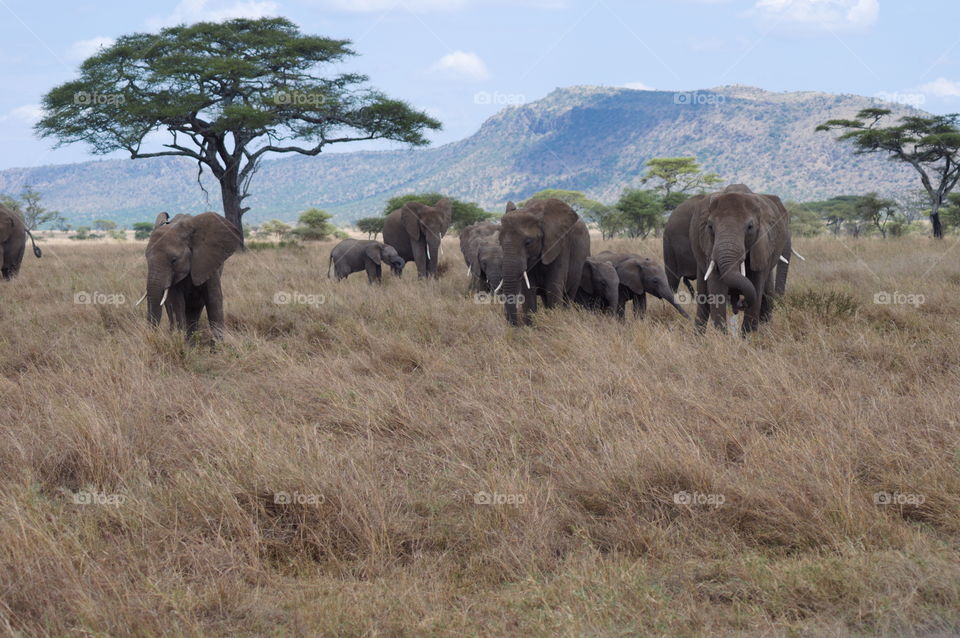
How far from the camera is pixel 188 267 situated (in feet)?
26.7

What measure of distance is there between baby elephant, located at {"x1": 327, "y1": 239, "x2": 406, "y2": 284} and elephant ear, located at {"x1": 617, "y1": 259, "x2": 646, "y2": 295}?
262 inches

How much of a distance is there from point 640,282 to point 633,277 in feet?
0.38

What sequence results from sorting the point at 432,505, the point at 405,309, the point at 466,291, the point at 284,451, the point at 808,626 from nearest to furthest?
the point at 808,626 < the point at 432,505 < the point at 284,451 < the point at 405,309 < the point at 466,291

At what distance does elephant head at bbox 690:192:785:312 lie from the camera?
722 centimetres

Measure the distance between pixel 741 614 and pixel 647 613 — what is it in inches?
14.4

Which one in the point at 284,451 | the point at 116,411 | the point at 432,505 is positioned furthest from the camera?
the point at 116,411

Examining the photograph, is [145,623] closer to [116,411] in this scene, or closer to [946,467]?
[116,411]

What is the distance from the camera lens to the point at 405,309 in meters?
9.89

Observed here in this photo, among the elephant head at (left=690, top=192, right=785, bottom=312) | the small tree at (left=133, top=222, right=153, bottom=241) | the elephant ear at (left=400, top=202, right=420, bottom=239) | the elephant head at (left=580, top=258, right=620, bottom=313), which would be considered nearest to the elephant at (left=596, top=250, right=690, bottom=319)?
the elephant head at (left=580, top=258, right=620, bottom=313)

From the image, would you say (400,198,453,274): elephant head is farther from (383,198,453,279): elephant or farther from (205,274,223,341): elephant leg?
(205,274,223,341): elephant leg

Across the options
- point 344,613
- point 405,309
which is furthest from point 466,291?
point 344,613

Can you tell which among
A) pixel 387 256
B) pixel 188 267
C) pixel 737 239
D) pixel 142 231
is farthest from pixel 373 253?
pixel 142 231

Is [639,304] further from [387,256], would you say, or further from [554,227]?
[387,256]

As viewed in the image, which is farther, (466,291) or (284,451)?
(466,291)
